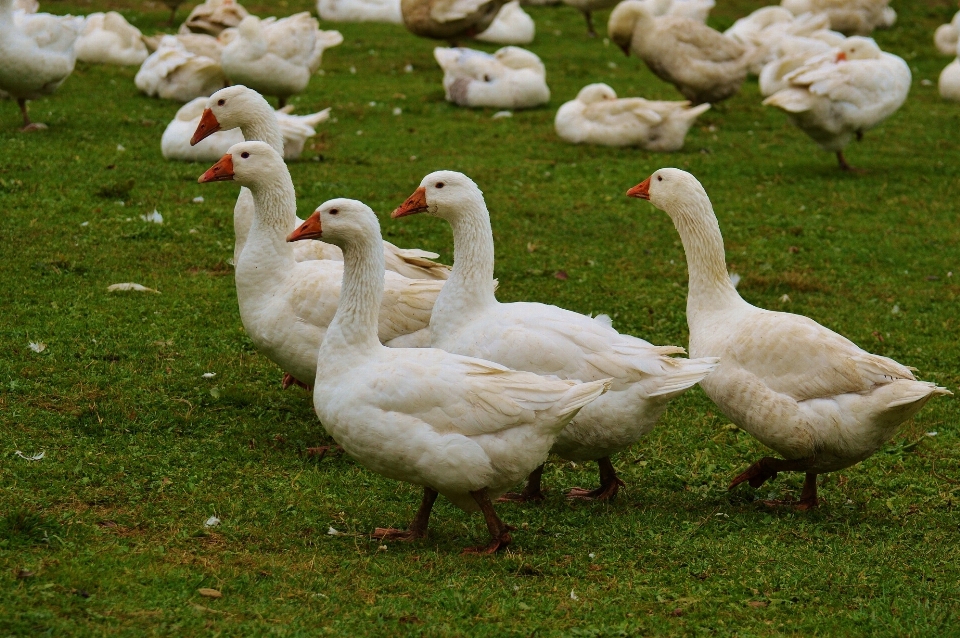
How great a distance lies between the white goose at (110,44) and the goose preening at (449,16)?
444 cm

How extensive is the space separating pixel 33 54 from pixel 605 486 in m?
9.50

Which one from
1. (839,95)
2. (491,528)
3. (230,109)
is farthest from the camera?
(839,95)

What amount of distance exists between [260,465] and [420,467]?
5.06 feet

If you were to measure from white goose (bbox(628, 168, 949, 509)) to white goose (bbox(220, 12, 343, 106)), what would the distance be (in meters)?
9.26

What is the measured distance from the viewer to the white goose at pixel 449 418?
5.19 metres

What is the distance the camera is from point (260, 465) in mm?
6383

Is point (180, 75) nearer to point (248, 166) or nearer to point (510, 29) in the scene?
point (510, 29)

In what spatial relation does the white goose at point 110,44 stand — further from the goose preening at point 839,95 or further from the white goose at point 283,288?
the white goose at point 283,288

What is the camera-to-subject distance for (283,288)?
695 centimetres

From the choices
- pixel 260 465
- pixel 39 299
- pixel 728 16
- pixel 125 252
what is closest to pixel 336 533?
pixel 260 465

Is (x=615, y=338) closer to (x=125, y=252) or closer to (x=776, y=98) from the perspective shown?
(x=125, y=252)

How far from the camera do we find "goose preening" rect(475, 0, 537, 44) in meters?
21.3

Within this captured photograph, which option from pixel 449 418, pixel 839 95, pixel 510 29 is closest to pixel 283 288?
pixel 449 418

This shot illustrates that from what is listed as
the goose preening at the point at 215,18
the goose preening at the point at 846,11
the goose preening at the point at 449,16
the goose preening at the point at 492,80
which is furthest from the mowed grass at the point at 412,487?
the goose preening at the point at 846,11
